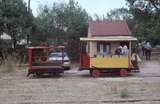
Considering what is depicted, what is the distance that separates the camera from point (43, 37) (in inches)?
1841

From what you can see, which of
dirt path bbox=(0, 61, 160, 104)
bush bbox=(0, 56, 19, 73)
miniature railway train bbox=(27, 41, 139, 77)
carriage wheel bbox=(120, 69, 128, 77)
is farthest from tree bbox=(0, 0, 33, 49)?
dirt path bbox=(0, 61, 160, 104)

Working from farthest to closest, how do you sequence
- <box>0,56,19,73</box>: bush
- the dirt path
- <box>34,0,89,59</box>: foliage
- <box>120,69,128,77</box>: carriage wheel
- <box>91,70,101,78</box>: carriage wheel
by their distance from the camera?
1. <box>34,0,89,59</box>: foliage
2. <box>0,56,19,73</box>: bush
3. <box>120,69,128,77</box>: carriage wheel
4. <box>91,70,101,78</box>: carriage wheel
5. the dirt path

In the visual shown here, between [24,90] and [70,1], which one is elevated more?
[70,1]

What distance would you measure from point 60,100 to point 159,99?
3.29 meters

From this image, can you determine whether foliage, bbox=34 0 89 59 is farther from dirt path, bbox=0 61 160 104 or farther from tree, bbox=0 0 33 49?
dirt path, bbox=0 61 160 104

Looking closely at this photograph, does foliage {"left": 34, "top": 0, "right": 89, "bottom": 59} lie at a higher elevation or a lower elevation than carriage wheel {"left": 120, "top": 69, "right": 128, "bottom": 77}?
higher

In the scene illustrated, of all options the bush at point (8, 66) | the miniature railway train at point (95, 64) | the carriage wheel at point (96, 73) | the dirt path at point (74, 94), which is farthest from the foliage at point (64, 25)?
the dirt path at point (74, 94)

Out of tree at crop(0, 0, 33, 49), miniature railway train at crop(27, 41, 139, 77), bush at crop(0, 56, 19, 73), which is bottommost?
bush at crop(0, 56, 19, 73)

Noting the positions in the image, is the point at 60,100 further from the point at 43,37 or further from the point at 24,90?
the point at 43,37

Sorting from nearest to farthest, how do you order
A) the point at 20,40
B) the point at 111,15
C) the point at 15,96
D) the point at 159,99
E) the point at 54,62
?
the point at 159,99 < the point at 15,96 < the point at 54,62 < the point at 20,40 < the point at 111,15

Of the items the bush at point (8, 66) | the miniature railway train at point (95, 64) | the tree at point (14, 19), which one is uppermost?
the tree at point (14, 19)

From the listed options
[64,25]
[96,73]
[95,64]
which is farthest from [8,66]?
[64,25]

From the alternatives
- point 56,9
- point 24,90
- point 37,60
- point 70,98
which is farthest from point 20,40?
point 70,98

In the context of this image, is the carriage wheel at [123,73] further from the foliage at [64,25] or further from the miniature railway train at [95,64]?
the foliage at [64,25]
